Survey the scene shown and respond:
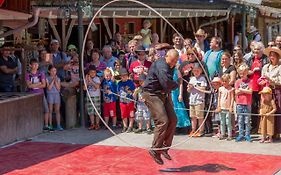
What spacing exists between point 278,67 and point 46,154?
420 centimetres

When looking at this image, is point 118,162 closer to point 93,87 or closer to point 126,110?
point 126,110

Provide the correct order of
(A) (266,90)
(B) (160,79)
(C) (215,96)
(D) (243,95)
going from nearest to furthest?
(B) (160,79) → (A) (266,90) → (D) (243,95) → (C) (215,96)

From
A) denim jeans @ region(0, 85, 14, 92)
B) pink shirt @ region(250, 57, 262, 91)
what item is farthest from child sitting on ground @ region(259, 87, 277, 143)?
denim jeans @ region(0, 85, 14, 92)

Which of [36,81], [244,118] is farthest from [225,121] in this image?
[36,81]

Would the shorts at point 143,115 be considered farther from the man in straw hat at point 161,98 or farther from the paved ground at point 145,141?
the man in straw hat at point 161,98

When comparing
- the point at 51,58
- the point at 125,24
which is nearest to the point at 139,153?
the point at 51,58

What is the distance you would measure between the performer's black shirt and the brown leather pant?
0.10 metres

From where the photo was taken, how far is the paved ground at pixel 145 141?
9719 millimetres

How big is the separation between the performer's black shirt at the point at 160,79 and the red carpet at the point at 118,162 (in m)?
1.16

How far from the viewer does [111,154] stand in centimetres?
955

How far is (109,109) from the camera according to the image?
11844mm

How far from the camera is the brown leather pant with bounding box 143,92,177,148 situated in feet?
27.2

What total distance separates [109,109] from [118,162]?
9.80 ft

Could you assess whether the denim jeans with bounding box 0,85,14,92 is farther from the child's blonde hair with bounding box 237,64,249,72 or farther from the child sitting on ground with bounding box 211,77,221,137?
the child's blonde hair with bounding box 237,64,249,72
